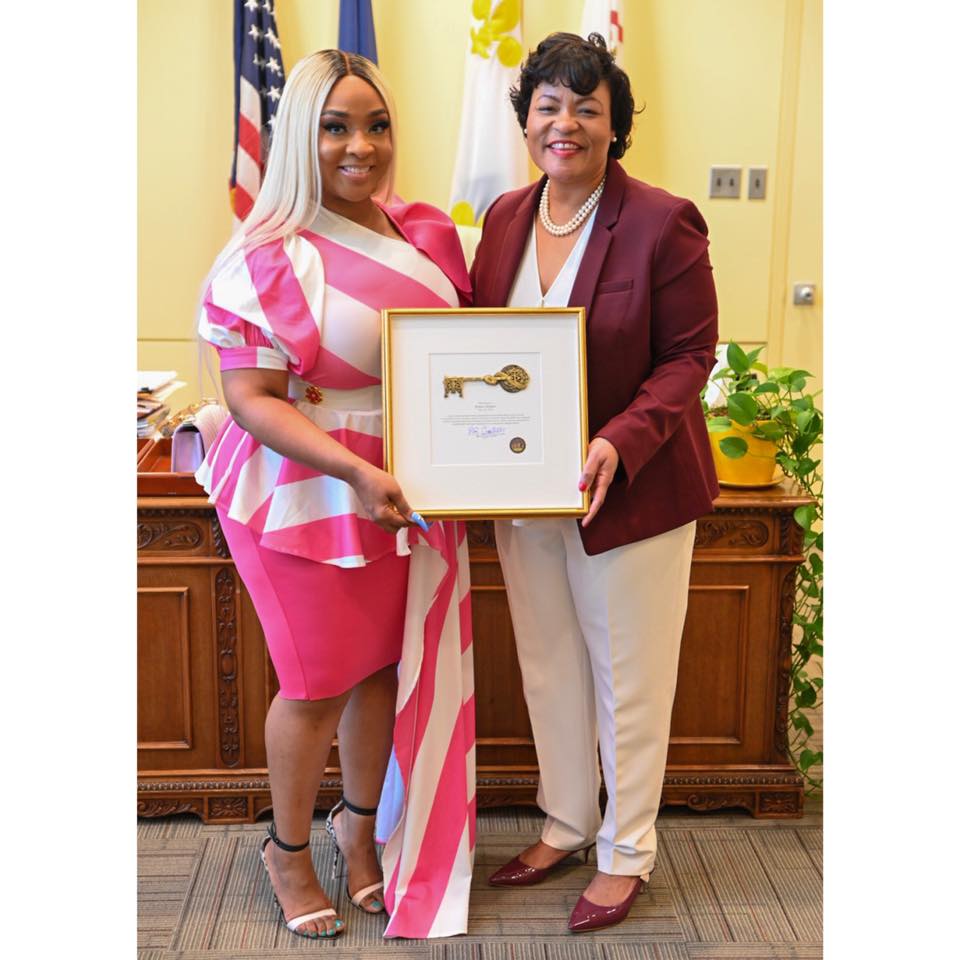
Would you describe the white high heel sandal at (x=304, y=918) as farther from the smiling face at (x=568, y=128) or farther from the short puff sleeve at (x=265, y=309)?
the smiling face at (x=568, y=128)

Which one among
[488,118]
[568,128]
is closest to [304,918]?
[568,128]

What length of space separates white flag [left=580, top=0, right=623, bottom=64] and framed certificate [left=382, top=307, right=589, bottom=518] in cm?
216

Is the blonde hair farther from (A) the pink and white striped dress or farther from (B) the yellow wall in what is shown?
(B) the yellow wall

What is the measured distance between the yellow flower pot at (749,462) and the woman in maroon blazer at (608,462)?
0.48 m

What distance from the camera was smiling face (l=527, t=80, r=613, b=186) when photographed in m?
1.97

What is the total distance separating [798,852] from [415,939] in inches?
35.1

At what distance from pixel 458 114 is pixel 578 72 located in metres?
2.20

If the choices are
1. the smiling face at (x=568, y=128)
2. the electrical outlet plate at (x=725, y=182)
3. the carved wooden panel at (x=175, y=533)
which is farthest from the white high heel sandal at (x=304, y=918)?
the electrical outlet plate at (x=725, y=182)

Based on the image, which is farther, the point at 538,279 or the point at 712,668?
the point at 712,668

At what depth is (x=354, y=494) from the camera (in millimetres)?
2059

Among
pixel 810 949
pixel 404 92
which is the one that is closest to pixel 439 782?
pixel 810 949

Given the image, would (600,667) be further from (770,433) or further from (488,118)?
(488,118)

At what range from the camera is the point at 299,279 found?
6.42 ft

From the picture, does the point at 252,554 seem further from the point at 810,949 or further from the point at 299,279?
the point at 810,949
